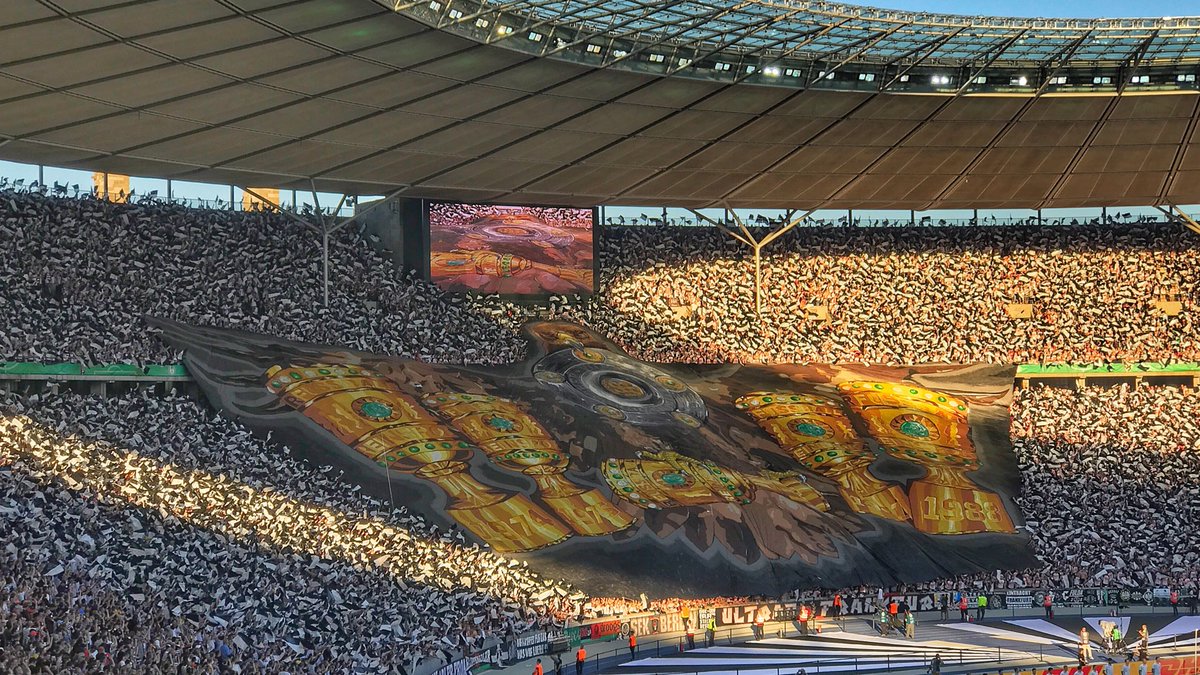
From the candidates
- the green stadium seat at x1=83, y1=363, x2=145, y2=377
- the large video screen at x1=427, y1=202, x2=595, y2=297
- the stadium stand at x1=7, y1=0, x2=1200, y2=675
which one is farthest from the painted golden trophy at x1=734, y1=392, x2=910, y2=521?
the green stadium seat at x1=83, y1=363, x2=145, y2=377

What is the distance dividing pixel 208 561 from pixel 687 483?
683 inches

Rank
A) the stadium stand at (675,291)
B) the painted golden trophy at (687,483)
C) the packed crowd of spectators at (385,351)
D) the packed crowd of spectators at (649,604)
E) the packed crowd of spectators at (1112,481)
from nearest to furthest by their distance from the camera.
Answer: the packed crowd of spectators at (385,351)
the packed crowd of spectators at (649,604)
the painted golden trophy at (687,483)
the packed crowd of spectators at (1112,481)
the stadium stand at (675,291)

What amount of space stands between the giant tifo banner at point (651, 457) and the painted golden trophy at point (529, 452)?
7 cm

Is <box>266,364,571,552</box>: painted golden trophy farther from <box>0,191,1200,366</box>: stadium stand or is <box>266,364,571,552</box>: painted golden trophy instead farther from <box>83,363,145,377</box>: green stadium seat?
<box>0,191,1200,366</box>: stadium stand

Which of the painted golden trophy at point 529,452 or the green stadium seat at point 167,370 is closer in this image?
the green stadium seat at point 167,370

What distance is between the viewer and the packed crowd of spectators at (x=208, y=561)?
29.5m

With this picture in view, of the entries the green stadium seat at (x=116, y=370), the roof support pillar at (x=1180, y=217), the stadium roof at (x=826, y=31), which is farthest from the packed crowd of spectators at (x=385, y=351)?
the stadium roof at (x=826, y=31)

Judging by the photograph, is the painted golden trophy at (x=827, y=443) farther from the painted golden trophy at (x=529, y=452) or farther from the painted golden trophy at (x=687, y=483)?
the painted golden trophy at (x=529, y=452)

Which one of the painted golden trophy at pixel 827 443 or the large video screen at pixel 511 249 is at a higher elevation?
the large video screen at pixel 511 249

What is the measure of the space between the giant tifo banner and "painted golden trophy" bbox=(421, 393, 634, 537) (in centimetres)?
7

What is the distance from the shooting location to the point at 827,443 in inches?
2007

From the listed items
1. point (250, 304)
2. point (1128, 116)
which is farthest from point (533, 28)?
point (1128, 116)

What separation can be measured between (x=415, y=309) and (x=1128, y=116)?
27.5m

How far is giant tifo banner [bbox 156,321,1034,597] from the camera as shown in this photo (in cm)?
4244
